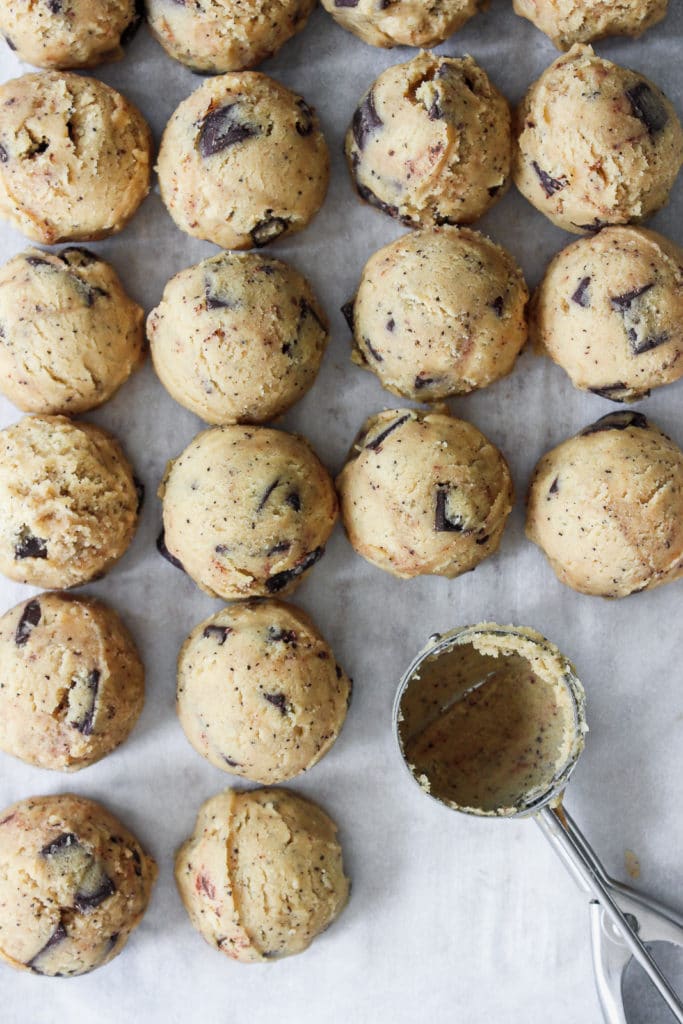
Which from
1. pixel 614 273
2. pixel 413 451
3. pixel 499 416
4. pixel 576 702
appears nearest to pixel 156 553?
pixel 413 451

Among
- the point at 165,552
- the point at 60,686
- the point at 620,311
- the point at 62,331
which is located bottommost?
the point at 60,686

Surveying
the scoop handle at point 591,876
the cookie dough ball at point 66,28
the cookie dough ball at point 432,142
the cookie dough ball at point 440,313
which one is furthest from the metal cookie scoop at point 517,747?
the cookie dough ball at point 66,28

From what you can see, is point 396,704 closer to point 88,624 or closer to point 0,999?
point 88,624

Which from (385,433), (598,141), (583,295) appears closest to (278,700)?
(385,433)

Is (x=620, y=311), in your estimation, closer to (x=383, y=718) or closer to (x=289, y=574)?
(x=289, y=574)

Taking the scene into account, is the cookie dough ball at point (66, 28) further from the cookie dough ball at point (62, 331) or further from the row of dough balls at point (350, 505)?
the row of dough balls at point (350, 505)

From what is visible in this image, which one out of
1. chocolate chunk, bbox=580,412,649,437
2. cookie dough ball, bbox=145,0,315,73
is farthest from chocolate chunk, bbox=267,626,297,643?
cookie dough ball, bbox=145,0,315,73

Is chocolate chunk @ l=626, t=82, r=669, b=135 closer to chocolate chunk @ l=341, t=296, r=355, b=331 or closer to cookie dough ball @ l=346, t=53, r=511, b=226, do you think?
cookie dough ball @ l=346, t=53, r=511, b=226
